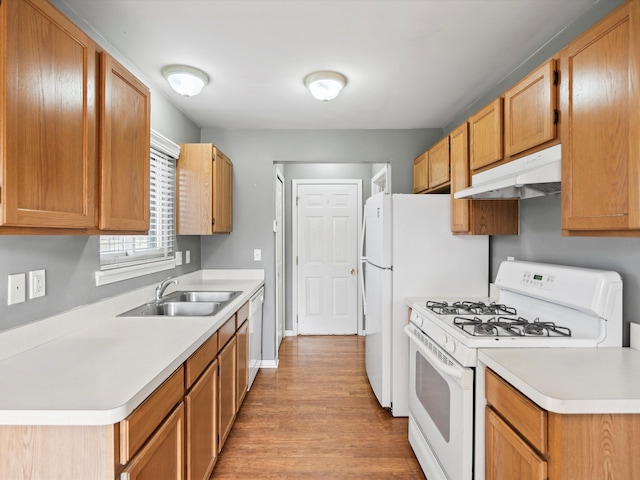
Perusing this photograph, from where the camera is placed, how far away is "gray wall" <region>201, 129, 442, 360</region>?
343 centimetres

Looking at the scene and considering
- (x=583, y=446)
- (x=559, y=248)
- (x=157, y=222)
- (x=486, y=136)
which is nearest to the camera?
(x=583, y=446)

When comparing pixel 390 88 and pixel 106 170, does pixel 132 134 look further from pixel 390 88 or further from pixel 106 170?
pixel 390 88

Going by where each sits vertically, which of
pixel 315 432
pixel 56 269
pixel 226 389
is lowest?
pixel 315 432

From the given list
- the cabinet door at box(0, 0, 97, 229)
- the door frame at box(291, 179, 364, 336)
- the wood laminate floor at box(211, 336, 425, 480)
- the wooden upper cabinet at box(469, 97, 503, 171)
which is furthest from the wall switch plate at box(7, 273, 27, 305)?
the door frame at box(291, 179, 364, 336)

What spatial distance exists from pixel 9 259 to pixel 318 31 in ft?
5.64

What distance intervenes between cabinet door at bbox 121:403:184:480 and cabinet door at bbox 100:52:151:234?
80cm

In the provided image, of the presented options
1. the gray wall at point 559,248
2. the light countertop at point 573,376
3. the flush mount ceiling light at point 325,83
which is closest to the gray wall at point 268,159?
the flush mount ceiling light at point 325,83

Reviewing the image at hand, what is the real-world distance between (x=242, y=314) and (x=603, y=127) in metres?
2.23

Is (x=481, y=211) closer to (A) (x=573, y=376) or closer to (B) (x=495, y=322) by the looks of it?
(B) (x=495, y=322)

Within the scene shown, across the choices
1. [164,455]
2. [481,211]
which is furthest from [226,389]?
[481,211]

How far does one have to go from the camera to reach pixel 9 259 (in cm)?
132

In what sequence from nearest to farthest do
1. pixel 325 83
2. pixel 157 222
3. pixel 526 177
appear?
pixel 526 177 < pixel 325 83 < pixel 157 222

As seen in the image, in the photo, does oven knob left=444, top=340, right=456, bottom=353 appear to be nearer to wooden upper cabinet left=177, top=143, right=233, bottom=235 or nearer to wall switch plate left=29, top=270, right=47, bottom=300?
wall switch plate left=29, top=270, right=47, bottom=300

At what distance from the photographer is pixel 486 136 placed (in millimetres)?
2027
